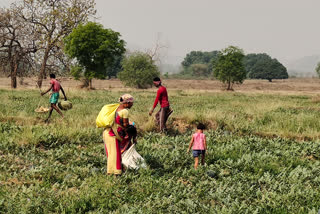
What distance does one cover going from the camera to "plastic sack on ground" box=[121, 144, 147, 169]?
6.18 meters

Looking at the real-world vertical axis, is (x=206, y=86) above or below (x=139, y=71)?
below

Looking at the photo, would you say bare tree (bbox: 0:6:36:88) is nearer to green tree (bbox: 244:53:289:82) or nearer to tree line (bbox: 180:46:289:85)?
tree line (bbox: 180:46:289:85)

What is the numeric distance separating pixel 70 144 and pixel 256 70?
125 meters

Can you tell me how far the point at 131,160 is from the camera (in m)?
6.22

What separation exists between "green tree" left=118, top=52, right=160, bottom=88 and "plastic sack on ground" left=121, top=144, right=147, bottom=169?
56.6 m

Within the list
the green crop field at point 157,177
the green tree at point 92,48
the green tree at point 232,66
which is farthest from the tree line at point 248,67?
the green crop field at point 157,177

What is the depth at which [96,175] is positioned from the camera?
589 cm

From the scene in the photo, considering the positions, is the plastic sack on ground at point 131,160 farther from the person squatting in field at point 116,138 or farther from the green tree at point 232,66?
the green tree at point 232,66

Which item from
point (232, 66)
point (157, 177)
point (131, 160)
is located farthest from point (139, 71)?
point (157, 177)

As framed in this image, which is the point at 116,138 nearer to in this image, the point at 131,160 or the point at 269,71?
the point at 131,160

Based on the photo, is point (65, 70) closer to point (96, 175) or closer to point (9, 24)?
point (9, 24)

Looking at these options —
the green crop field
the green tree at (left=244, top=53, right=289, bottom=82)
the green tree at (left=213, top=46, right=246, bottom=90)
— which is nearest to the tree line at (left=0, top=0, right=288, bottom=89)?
the green tree at (left=213, top=46, right=246, bottom=90)

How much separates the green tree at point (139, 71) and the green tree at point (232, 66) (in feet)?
42.6

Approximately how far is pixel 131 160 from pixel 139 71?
56.9m
